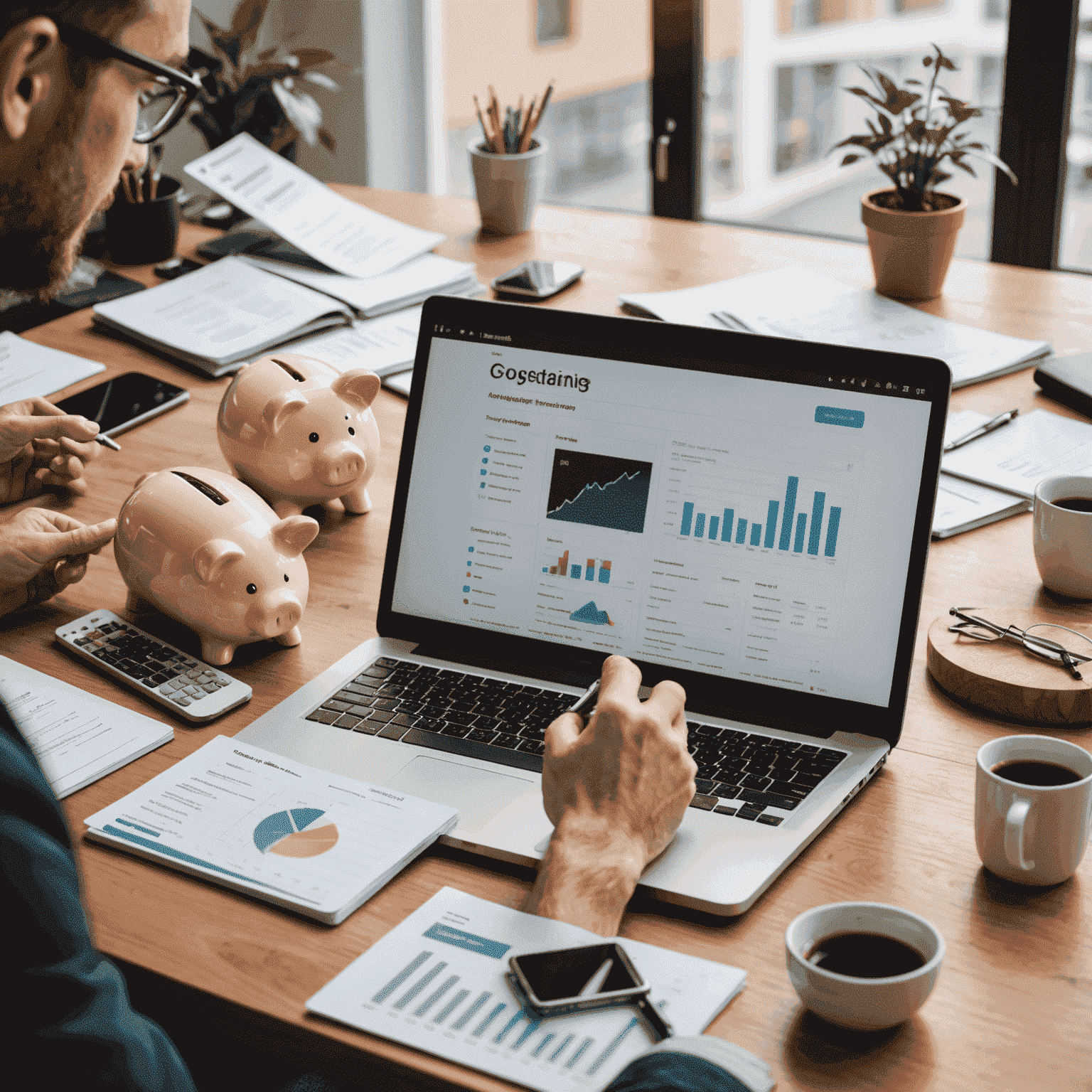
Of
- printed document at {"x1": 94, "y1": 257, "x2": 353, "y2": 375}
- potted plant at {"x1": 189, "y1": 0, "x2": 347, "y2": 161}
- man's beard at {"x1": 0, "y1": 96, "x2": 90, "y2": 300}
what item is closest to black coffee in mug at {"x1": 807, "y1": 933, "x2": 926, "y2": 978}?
man's beard at {"x1": 0, "y1": 96, "x2": 90, "y2": 300}

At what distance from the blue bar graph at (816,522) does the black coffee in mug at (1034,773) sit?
8.4 inches

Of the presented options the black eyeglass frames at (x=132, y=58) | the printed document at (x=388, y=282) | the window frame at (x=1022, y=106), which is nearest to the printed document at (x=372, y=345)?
the printed document at (x=388, y=282)

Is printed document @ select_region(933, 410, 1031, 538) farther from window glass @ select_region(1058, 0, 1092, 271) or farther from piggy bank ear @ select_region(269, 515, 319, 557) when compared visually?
window glass @ select_region(1058, 0, 1092, 271)

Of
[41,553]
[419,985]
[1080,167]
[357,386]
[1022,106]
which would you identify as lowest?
[419,985]

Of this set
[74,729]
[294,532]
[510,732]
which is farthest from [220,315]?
[510,732]

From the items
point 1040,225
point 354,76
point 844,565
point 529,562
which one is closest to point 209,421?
point 529,562

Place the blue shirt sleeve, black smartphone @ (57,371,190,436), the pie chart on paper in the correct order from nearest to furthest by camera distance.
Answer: the blue shirt sleeve, the pie chart on paper, black smartphone @ (57,371,190,436)

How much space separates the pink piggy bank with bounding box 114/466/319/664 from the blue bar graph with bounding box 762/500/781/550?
0.38 meters

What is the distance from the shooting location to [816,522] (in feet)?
3.12

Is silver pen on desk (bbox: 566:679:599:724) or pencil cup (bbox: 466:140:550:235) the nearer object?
silver pen on desk (bbox: 566:679:599:724)

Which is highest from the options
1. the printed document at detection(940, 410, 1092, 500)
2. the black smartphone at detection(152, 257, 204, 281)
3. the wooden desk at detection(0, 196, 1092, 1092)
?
the black smartphone at detection(152, 257, 204, 281)

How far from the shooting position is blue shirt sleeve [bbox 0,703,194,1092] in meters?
0.62

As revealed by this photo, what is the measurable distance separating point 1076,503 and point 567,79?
3362 mm

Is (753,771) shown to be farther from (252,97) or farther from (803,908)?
(252,97)
